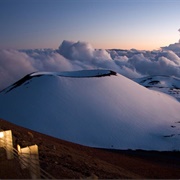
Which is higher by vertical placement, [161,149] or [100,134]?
[100,134]

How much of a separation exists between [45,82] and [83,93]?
6.46 metres

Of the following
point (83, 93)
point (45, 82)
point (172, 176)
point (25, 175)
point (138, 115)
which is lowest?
point (172, 176)

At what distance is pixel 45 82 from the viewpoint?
131 feet

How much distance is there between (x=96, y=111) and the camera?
1339 inches

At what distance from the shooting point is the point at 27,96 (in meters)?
37.8

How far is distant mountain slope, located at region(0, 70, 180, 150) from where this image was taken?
2844cm

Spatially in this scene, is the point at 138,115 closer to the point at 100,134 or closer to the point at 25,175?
the point at 100,134

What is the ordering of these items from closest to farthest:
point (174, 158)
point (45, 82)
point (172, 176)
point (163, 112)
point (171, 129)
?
point (172, 176) < point (174, 158) < point (171, 129) < point (163, 112) < point (45, 82)

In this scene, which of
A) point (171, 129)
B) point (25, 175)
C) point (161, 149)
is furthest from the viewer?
point (171, 129)

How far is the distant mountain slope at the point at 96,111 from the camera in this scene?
93.3 feet

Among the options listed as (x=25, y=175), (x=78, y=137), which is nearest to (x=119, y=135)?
(x=78, y=137)

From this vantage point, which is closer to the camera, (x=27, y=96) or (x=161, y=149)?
(x=161, y=149)

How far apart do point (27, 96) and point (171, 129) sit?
64.9 feet

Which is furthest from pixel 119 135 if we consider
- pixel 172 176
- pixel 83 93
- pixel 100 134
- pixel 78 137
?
pixel 172 176
